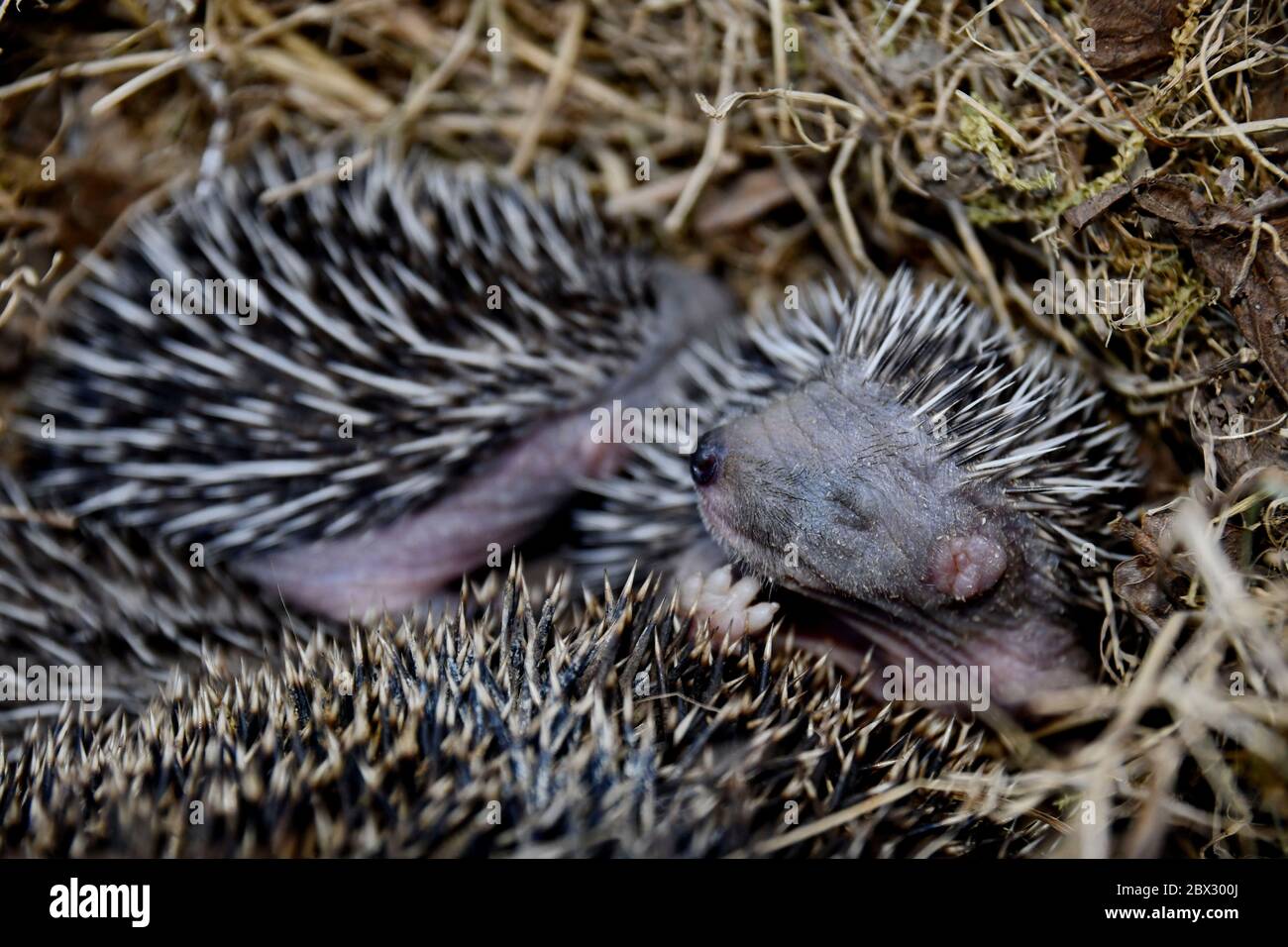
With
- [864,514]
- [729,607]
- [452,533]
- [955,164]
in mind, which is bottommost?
[729,607]

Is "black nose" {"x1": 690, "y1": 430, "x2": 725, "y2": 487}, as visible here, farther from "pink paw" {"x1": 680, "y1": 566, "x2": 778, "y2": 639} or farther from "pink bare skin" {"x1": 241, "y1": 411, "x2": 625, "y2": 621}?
"pink bare skin" {"x1": 241, "y1": 411, "x2": 625, "y2": 621}

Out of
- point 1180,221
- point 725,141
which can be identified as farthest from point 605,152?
point 1180,221

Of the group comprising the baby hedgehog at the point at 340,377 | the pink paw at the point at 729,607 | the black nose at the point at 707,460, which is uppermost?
the baby hedgehog at the point at 340,377

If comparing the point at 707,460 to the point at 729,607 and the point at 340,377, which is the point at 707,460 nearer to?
the point at 729,607

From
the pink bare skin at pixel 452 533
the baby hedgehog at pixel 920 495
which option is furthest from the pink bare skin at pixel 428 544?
the baby hedgehog at pixel 920 495

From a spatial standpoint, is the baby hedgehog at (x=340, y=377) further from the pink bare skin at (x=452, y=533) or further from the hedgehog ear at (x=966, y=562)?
the hedgehog ear at (x=966, y=562)

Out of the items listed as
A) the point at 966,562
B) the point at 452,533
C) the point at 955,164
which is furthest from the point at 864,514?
the point at 452,533
